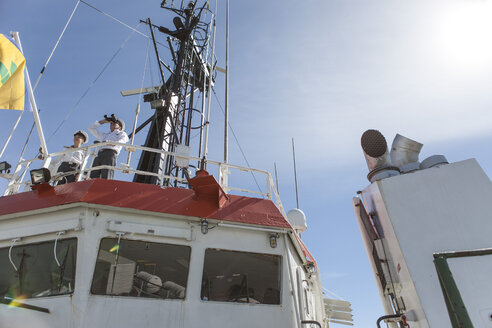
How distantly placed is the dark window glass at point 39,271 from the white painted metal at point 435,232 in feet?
12.7

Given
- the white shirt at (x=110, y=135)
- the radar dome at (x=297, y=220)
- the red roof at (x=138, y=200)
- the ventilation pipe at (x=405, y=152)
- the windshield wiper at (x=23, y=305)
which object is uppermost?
the white shirt at (x=110, y=135)

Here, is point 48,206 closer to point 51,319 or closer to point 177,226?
point 51,319

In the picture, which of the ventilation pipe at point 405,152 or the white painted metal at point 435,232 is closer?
the white painted metal at point 435,232

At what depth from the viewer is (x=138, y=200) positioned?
456 cm

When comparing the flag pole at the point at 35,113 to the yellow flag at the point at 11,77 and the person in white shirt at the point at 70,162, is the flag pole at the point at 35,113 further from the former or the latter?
the person in white shirt at the point at 70,162

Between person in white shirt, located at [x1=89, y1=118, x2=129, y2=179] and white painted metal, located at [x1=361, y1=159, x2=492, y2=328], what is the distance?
15.2 feet

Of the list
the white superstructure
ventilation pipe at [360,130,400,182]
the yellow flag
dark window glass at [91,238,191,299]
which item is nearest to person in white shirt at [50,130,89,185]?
the yellow flag

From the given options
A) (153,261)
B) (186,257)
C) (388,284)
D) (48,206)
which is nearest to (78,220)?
(48,206)

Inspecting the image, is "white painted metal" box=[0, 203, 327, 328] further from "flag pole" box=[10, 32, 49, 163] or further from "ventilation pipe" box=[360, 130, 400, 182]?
"ventilation pipe" box=[360, 130, 400, 182]

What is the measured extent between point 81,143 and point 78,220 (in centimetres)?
272

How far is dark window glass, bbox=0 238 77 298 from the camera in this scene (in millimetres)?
4016

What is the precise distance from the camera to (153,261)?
426 cm

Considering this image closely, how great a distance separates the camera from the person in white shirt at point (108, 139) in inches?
226

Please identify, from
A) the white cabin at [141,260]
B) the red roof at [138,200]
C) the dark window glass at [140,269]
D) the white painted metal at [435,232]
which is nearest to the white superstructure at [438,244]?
the white painted metal at [435,232]
